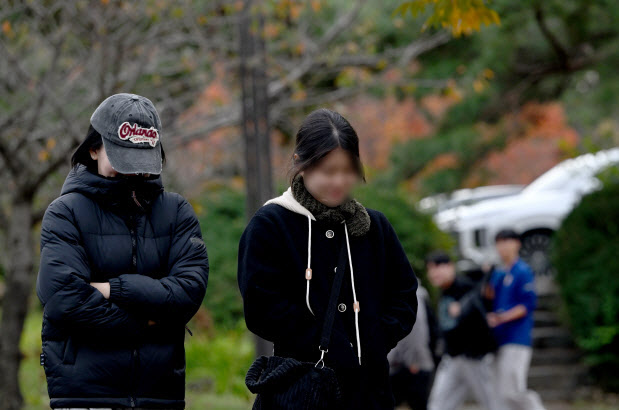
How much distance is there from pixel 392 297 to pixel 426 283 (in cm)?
831

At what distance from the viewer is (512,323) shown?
8.41 metres

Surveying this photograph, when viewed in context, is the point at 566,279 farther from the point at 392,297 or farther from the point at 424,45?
the point at 392,297

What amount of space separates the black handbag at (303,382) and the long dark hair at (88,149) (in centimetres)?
106

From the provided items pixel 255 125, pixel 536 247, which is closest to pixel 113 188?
pixel 255 125

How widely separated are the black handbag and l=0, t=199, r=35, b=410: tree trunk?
520 cm

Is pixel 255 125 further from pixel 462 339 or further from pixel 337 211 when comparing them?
pixel 337 211

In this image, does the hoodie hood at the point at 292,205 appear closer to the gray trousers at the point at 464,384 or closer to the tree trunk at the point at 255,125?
the tree trunk at the point at 255,125

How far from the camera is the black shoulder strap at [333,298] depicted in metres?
3.32

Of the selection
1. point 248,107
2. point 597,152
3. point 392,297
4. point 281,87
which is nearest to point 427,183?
point 597,152

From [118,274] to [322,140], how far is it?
0.92 metres

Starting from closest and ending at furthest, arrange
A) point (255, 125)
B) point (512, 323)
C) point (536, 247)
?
point (255, 125), point (512, 323), point (536, 247)

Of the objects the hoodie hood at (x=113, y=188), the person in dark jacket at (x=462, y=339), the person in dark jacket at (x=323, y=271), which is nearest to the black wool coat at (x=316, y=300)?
the person in dark jacket at (x=323, y=271)

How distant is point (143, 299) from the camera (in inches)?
134

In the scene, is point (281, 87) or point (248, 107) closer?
point (248, 107)
